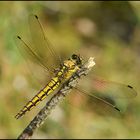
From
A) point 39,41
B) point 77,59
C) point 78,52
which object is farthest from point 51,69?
point 78,52

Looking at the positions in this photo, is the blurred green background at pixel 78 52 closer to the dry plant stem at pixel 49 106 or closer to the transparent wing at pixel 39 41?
the transparent wing at pixel 39 41

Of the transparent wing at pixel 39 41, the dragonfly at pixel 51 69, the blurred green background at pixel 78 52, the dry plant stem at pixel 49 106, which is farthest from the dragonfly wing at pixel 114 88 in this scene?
the dry plant stem at pixel 49 106

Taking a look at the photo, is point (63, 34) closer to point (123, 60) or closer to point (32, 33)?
point (123, 60)

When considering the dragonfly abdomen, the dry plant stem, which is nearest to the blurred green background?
the dragonfly abdomen

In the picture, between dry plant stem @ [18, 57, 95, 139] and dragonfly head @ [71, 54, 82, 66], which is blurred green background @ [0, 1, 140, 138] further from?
dry plant stem @ [18, 57, 95, 139]

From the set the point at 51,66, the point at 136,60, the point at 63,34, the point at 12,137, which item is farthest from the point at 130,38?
the point at 51,66

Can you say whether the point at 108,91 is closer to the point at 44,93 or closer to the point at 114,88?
the point at 114,88
